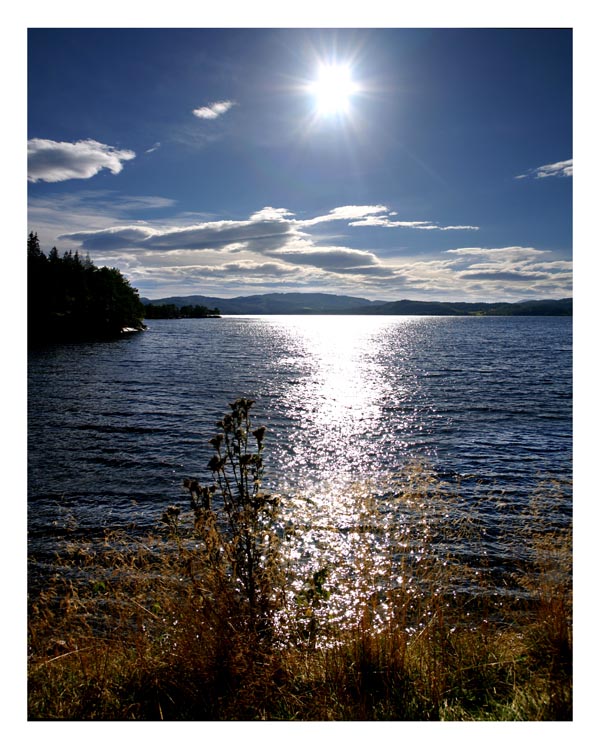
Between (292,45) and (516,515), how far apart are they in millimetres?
9955

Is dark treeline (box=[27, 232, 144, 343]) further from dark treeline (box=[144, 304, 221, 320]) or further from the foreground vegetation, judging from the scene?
dark treeline (box=[144, 304, 221, 320])

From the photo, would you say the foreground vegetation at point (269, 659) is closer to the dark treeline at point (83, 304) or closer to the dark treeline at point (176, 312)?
the dark treeline at point (83, 304)

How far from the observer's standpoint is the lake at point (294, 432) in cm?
1130

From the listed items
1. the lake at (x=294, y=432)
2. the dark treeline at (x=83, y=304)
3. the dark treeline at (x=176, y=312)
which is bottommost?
the lake at (x=294, y=432)

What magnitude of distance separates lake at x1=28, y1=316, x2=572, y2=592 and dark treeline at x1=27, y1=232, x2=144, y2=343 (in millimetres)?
6781

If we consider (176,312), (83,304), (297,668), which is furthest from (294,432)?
(176,312)

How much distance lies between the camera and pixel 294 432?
18312 mm

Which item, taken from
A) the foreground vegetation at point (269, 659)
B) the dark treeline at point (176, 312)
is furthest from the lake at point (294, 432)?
the dark treeline at point (176, 312)

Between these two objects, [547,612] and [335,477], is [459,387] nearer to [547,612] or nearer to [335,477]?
[335,477]

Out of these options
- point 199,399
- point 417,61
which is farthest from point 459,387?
point 417,61

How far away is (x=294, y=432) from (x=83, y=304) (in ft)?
129

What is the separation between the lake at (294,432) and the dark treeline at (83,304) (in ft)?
22.2

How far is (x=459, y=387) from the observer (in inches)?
1120

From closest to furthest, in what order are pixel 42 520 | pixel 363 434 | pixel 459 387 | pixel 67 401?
pixel 42 520, pixel 363 434, pixel 67 401, pixel 459 387
